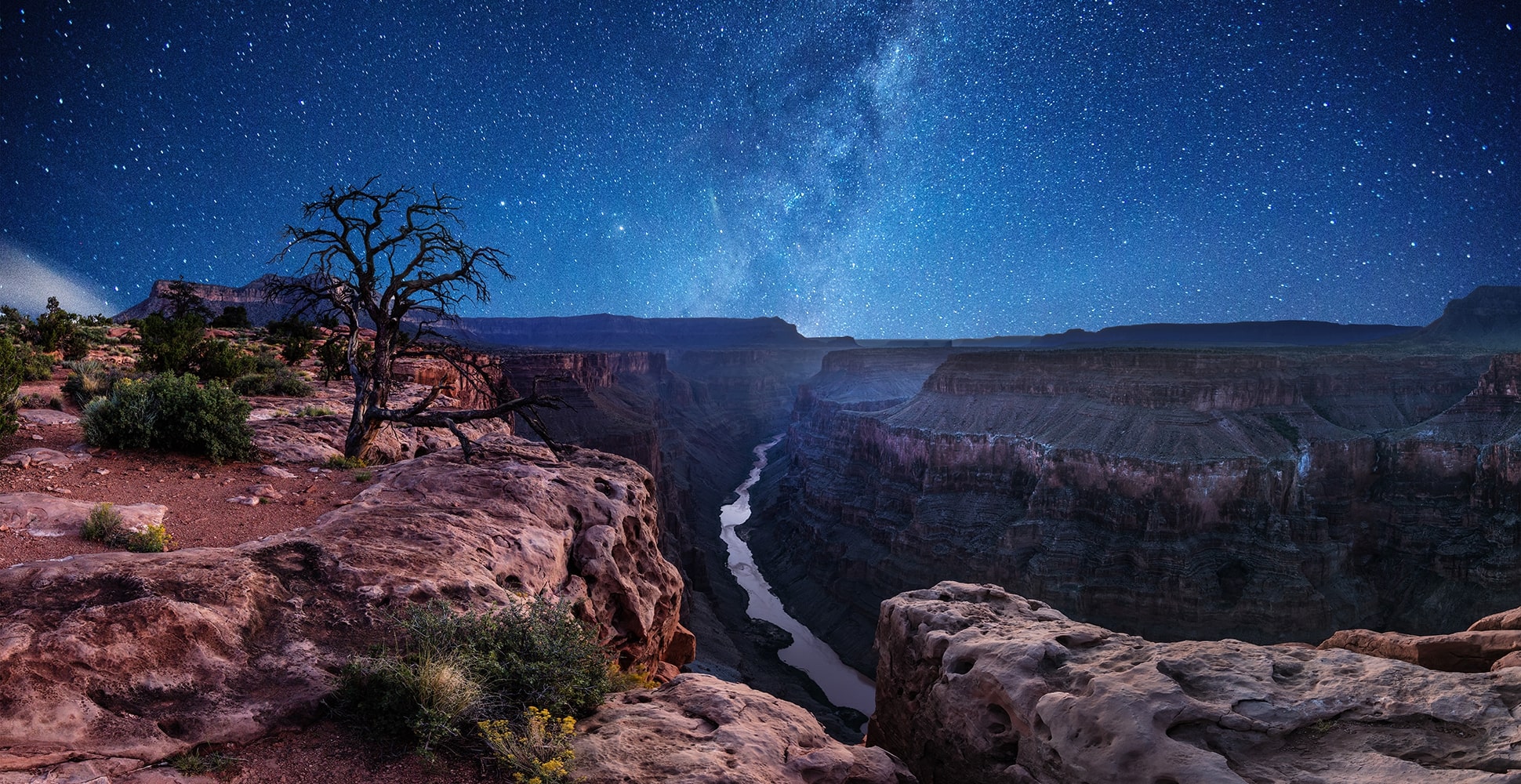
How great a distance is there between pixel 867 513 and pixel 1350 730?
1536 inches

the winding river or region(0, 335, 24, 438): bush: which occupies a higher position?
region(0, 335, 24, 438): bush

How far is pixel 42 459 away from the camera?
26.5ft

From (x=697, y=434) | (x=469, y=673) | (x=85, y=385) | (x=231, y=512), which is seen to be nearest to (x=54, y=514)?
(x=231, y=512)

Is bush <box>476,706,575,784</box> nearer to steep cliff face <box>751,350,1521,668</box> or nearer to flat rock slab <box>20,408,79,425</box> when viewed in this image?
flat rock slab <box>20,408,79,425</box>

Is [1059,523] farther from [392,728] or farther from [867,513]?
[392,728]

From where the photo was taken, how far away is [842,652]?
33219 mm

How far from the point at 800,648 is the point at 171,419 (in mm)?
30749

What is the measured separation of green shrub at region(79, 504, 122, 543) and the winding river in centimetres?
2172

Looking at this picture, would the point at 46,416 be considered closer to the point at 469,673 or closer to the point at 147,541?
the point at 147,541

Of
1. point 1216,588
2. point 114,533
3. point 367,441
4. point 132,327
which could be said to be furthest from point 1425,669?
point 132,327

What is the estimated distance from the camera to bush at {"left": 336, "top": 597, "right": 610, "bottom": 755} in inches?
A: 172

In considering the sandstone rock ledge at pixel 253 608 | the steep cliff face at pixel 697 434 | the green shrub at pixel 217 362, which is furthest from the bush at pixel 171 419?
the green shrub at pixel 217 362

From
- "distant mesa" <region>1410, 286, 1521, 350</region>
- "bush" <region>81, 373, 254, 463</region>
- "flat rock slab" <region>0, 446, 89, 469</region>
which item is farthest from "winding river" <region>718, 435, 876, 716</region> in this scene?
"distant mesa" <region>1410, 286, 1521, 350</region>

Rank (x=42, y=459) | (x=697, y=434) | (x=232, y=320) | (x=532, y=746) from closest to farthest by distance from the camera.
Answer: (x=532, y=746) → (x=42, y=459) → (x=232, y=320) → (x=697, y=434)
